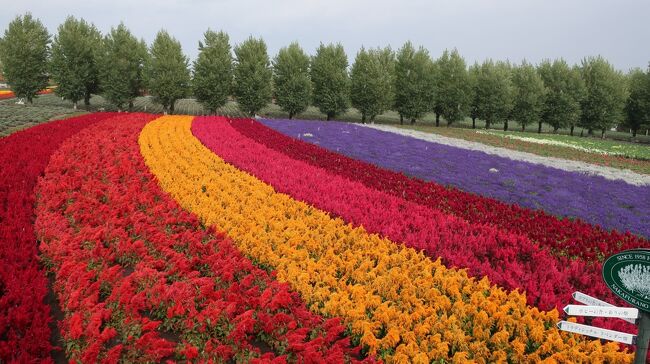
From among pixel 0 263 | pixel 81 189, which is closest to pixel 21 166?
pixel 81 189

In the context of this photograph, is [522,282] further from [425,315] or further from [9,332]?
[9,332]

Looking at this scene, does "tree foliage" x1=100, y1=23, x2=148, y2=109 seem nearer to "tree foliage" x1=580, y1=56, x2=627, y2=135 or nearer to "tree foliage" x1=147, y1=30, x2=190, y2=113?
"tree foliage" x1=147, y1=30, x2=190, y2=113

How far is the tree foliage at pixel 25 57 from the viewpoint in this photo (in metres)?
47.6

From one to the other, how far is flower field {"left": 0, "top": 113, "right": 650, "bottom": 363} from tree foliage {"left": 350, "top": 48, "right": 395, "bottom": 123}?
1623 inches

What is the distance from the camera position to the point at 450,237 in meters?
8.41

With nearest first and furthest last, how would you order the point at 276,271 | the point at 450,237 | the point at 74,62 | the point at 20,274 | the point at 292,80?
the point at 20,274, the point at 276,271, the point at 450,237, the point at 74,62, the point at 292,80

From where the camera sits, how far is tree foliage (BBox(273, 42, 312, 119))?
170ft

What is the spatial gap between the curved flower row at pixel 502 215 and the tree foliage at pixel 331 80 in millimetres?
36375

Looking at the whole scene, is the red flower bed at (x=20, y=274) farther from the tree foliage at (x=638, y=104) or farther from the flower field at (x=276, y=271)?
the tree foliage at (x=638, y=104)

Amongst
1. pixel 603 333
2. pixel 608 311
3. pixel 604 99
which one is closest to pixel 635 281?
pixel 608 311

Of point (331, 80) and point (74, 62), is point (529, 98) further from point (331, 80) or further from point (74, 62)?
point (74, 62)

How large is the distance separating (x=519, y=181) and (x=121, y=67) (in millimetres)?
48781

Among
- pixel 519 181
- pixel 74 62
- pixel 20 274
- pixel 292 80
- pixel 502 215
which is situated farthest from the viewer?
pixel 292 80

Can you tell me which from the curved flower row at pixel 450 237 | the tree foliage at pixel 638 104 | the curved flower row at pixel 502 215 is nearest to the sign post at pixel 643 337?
the curved flower row at pixel 450 237
